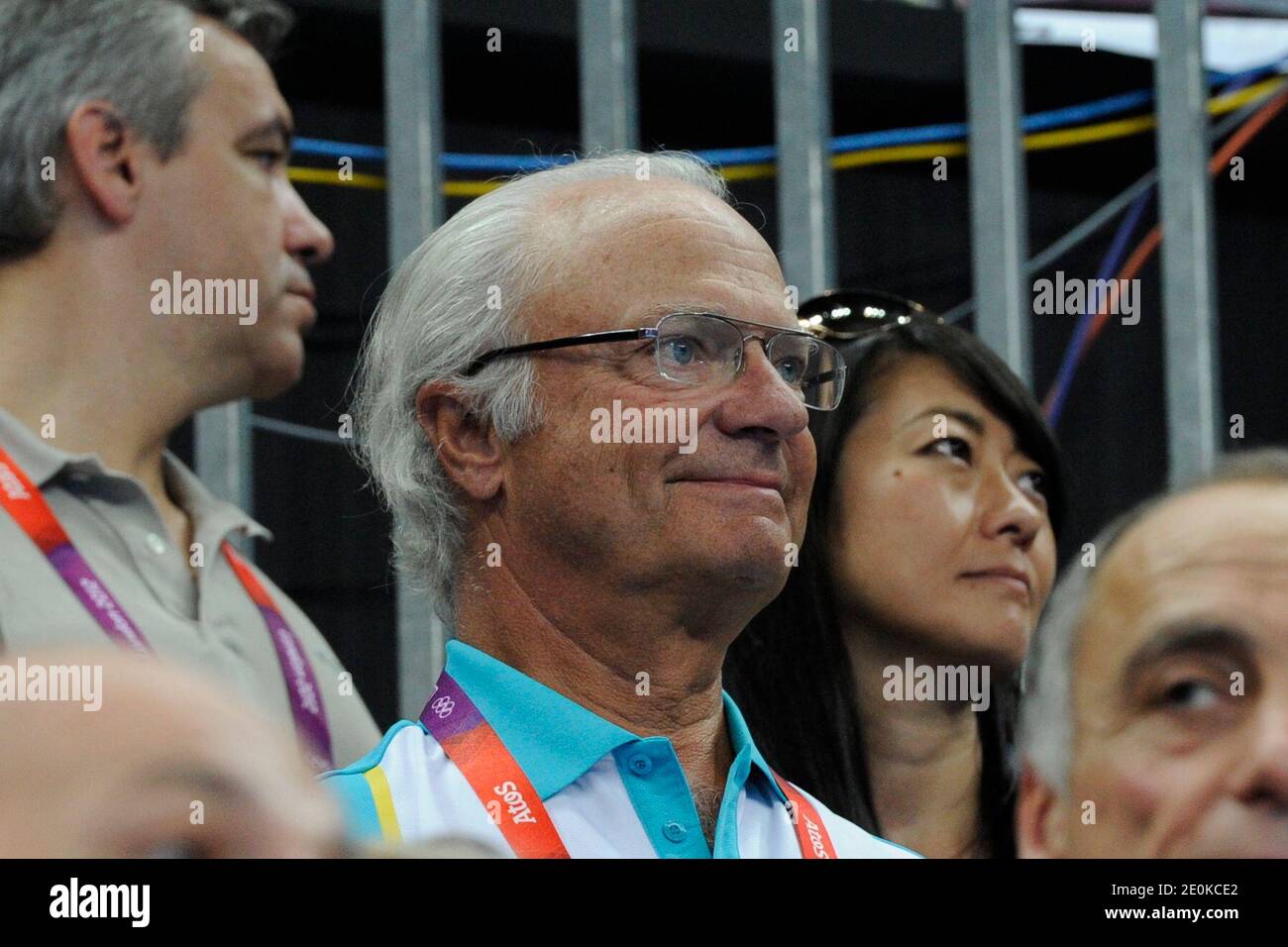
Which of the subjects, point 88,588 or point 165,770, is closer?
point 165,770

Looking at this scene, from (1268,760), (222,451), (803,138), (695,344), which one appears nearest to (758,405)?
(695,344)

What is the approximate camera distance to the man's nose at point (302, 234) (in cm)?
186

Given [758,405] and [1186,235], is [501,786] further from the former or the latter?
[1186,235]

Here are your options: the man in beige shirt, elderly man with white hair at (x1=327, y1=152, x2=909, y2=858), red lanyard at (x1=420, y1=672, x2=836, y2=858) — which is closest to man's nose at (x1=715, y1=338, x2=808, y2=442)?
elderly man with white hair at (x1=327, y1=152, x2=909, y2=858)

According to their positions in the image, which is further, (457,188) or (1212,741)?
(457,188)

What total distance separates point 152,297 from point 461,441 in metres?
0.50

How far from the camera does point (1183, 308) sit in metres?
2.25

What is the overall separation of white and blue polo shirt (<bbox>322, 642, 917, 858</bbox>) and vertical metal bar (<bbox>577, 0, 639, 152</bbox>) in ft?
3.36

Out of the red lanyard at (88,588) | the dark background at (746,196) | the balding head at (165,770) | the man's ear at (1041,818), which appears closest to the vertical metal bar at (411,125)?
the dark background at (746,196)

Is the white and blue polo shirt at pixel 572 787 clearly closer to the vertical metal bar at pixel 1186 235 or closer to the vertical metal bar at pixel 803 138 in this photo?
the vertical metal bar at pixel 803 138

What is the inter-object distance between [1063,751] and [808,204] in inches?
57.1

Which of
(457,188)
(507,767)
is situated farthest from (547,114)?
(507,767)

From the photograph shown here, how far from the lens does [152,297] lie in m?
1.75
